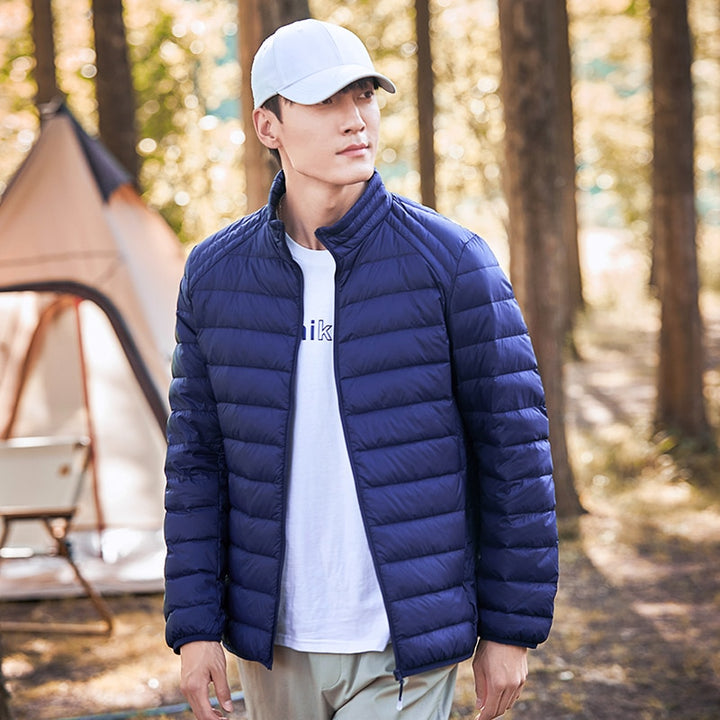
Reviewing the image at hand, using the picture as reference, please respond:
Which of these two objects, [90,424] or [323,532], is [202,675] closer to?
[323,532]

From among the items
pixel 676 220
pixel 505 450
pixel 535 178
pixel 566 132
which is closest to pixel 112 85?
pixel 535 178

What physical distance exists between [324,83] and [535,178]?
5547 mm

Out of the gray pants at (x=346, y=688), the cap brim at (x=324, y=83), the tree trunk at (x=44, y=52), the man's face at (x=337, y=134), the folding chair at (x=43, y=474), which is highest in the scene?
the tree trunk at (x=44, y=52)

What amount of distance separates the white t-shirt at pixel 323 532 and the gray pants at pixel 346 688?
40 millimetres

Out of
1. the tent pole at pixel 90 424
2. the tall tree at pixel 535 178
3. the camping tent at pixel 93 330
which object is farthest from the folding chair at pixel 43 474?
the tall tree at pixel 535 178

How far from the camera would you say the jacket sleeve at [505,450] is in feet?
7.27

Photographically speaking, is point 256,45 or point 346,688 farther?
point 256,45

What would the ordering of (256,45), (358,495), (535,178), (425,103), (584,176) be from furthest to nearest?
1. (584,176)
2. (425,103)
3. (535,178)
4. (256,45)
5. (358,495)

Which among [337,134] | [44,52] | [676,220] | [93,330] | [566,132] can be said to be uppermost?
[44,52]

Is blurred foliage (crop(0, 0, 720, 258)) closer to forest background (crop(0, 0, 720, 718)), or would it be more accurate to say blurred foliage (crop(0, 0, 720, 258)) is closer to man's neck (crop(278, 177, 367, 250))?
forest background (crop(0, 0, 720, 718))

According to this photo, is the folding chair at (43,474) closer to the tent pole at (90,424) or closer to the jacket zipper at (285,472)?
the tent pole at (90,424)

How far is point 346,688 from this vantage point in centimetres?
224

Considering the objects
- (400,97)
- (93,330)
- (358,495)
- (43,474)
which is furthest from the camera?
(400,97)

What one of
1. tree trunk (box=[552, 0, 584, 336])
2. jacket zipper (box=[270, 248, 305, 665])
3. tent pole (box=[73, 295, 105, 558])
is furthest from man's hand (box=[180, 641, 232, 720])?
tree trunk (box=[552, 0, 584, 336])
